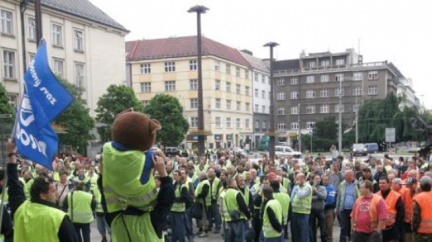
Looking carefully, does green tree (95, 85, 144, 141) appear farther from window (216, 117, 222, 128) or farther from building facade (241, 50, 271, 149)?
building facade (241, 50, 271, 149)

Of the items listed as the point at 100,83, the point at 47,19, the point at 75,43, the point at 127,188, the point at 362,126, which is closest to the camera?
the point at 127,188

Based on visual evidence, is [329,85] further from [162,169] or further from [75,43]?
[162,169]

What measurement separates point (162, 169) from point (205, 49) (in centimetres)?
5822

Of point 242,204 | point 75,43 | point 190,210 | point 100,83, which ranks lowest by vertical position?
point 190,210

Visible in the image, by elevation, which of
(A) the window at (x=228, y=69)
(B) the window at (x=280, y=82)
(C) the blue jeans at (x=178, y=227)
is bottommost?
(C) the blue jeans at (x=178, y=227)

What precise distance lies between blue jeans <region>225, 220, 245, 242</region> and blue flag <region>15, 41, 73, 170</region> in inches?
204

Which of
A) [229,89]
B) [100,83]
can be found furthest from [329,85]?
[100,83]

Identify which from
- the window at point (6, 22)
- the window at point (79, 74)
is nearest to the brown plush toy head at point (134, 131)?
the window at point (6, 22)

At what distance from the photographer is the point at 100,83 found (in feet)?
148

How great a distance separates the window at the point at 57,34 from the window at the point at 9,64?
4503 millimetres

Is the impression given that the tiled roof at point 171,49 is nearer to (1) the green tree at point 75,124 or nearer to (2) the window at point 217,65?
(2) the window at point 217,65

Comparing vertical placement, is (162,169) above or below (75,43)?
below

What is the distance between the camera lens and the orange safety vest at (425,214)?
24.2ft

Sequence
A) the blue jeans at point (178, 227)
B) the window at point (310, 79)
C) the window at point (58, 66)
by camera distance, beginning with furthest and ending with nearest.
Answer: the window at point (310, 79) < the window at point (58, 66) < the blue jeans at point (178, 227)
